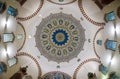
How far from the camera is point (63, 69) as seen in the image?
91.2ft

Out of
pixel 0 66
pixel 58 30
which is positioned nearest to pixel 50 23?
pixel 58 30

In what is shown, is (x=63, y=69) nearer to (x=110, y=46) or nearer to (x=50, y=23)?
(x=50, y=23)

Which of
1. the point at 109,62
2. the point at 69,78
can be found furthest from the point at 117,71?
the point at 69,78

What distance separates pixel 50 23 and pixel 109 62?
8298 millimetres

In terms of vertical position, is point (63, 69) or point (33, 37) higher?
point (33, 37)

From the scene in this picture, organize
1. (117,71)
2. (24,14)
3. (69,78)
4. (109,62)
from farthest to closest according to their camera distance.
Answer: (69,78)
(24,14)
(109,62)
(117,71)

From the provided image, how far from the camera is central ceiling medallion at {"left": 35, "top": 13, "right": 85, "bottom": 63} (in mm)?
27703

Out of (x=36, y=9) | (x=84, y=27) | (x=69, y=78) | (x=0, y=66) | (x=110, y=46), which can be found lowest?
(x=69, y=78)

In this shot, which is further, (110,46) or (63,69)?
(63,69)

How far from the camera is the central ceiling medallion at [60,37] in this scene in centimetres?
2770

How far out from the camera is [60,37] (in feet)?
93.3

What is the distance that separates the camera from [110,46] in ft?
74.9

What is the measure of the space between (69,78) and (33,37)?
5726mm

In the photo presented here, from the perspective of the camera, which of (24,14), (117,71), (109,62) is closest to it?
(117,71)
